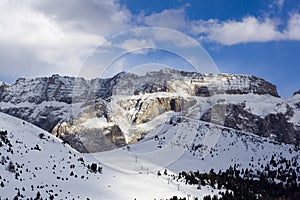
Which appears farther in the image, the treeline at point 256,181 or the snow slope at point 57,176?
the treeline at point 256,181

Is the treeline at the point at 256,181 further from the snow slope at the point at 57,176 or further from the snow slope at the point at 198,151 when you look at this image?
the snow slope at the point at 57,176

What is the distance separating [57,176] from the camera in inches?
1523

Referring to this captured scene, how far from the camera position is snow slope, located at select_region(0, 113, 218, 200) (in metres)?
35.2

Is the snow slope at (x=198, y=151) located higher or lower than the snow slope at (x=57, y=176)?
higher

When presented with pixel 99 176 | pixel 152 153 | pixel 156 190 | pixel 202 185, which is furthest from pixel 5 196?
pixel 152 153

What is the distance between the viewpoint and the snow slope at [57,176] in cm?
3516

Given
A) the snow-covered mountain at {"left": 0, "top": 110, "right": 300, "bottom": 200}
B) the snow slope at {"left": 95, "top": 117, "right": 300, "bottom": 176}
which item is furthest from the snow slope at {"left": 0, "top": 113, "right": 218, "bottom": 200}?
the snow slope at {"left": 95, "top": 117, "right": 300, "bottom": 176}

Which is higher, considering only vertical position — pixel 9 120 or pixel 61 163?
pixel 9 120

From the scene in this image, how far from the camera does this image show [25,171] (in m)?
37.1

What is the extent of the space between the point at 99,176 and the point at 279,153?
42.8 m

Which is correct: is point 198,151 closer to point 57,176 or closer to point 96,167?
point 96,167

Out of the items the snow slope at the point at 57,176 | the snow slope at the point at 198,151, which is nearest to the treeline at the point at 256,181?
the snow slope at the point at 198,151

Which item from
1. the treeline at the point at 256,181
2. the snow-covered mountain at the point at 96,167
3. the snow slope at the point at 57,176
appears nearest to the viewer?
the snow slope at the point at 57,176

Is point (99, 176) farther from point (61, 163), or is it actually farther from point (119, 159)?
point (119, 159)
